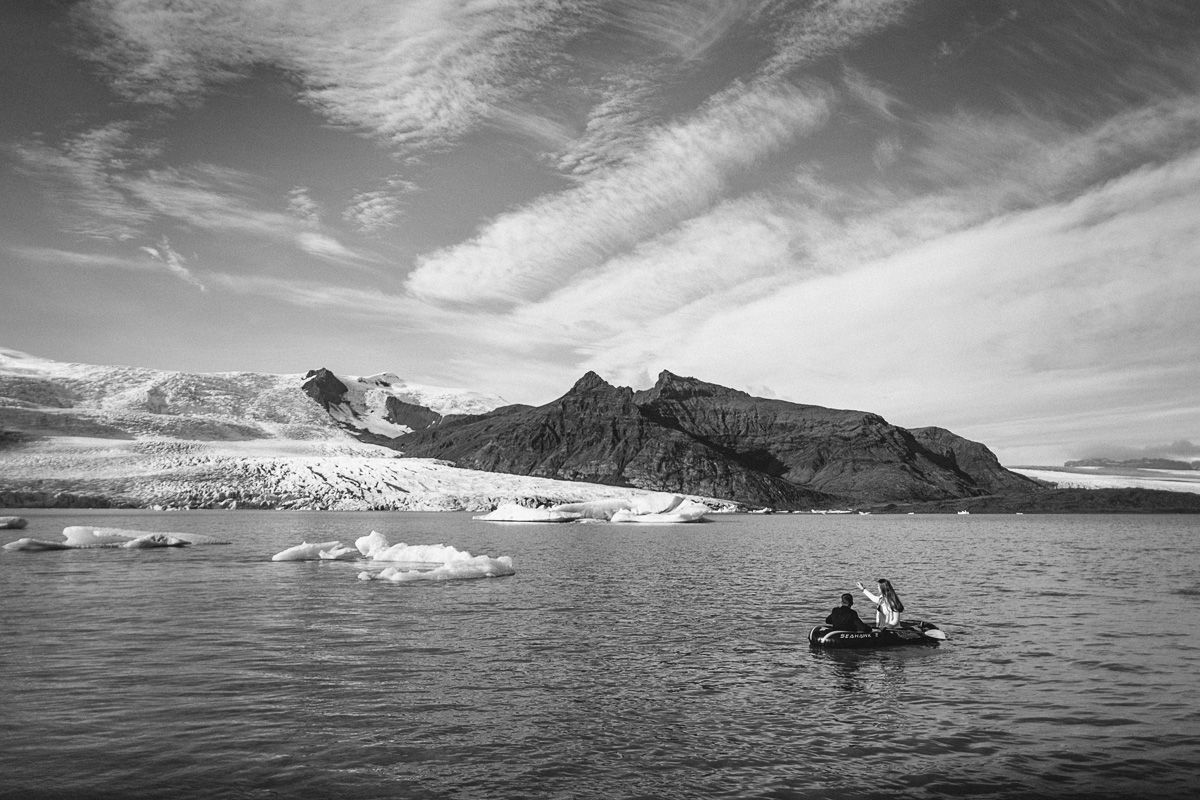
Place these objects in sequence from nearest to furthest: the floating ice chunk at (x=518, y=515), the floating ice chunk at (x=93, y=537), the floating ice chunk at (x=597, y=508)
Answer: the floating ice chunk at (x=93, y=537) < the floating ice chunk at (x=518, y=515) < the floating ice chunk at (x=597, y=508)

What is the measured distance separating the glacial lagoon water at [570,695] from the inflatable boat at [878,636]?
1.40 feet

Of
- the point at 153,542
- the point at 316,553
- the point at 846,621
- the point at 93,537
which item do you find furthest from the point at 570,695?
the point at 93,537

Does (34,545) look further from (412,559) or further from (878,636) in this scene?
(878,636)

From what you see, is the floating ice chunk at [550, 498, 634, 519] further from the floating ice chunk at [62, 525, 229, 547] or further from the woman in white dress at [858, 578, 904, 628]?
the woman in white dress at [858, 578, 904, 628]

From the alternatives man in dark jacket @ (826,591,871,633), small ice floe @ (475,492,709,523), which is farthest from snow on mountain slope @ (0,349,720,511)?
man in dark jacket @ (826,591,871,633)

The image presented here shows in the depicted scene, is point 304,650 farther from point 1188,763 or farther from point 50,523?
point 50,523

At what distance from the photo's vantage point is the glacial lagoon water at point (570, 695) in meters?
13.5

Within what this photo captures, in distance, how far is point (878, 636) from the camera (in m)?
25.2

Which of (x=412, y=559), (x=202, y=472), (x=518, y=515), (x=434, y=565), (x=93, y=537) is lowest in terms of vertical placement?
(x=434, y=565)

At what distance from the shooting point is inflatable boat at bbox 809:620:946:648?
2492cm

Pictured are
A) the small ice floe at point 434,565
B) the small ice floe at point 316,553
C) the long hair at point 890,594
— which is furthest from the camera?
the small ice floe at point 316,553

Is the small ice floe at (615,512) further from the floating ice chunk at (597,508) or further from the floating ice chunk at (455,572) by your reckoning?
the floating ice chunk at (455,572)

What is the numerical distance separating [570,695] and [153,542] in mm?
55117

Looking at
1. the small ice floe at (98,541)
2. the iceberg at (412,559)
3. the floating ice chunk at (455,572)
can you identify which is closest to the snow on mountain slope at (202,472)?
the small ice floe at (98,541)
